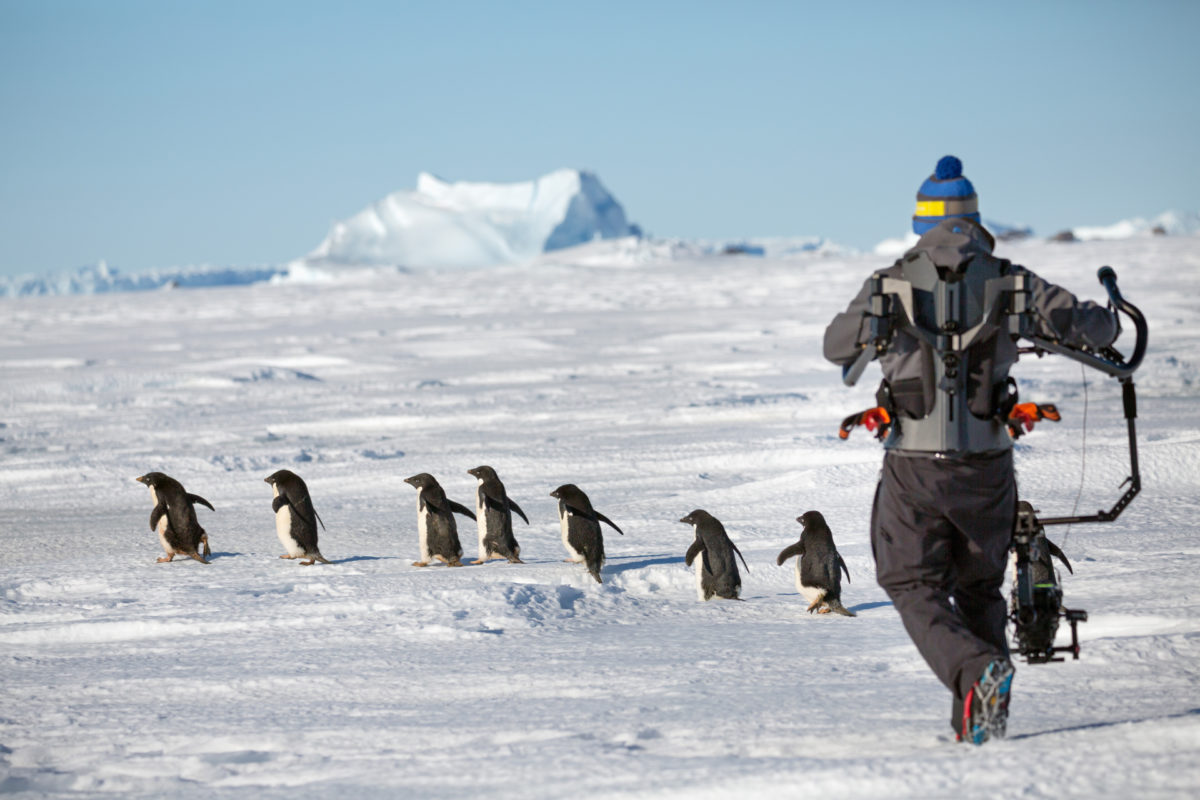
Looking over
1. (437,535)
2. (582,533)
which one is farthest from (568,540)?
(437,535)

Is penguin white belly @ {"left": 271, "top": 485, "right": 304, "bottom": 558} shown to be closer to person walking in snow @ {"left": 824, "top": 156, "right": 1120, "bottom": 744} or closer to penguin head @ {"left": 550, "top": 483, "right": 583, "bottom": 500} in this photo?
penguin head @ {"left": 550, "top": 483, "right": 583, "bottom": 500}

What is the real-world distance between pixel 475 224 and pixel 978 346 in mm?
58125

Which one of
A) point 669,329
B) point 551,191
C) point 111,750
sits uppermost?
point 551,191

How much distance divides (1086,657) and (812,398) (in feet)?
21.7

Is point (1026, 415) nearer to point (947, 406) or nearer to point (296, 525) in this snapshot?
point (947, 406)

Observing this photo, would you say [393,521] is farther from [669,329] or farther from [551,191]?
[551,191]

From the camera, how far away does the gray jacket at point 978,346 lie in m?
2.51

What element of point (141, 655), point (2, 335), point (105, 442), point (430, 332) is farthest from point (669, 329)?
point (141, 655)

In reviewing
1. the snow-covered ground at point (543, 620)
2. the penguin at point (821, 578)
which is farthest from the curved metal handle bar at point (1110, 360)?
the penguin at point (821, 578)

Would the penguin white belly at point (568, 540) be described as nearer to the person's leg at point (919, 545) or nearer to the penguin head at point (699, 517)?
the penguin head at point (699, 517)

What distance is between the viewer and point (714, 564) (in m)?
4.24

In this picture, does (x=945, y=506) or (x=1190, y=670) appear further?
(x=1190, y=670)

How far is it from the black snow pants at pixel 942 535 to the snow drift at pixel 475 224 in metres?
56.3

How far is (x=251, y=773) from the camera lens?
8.13ft
